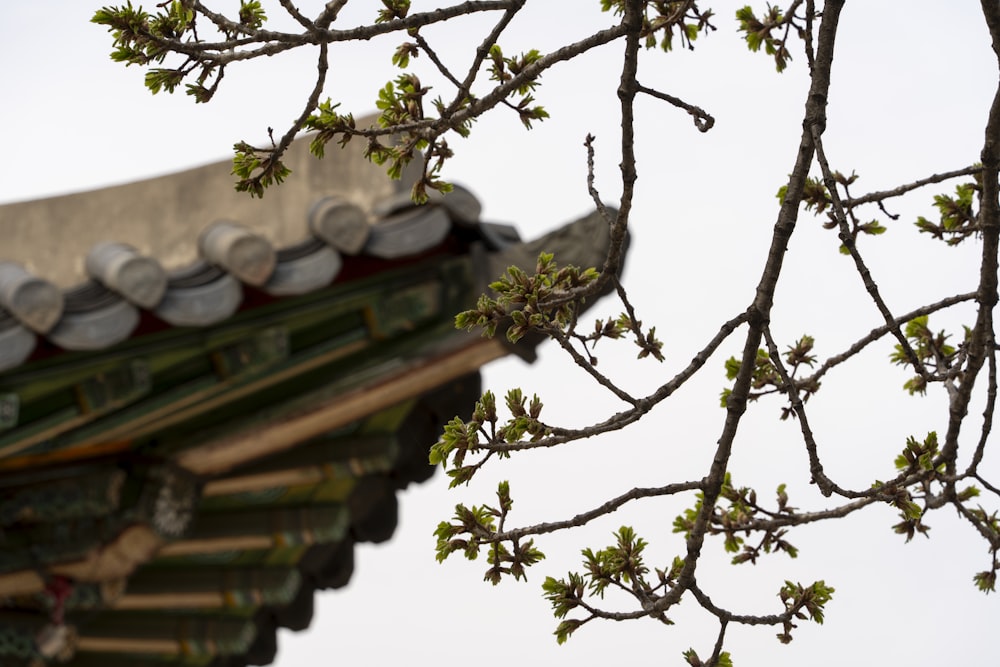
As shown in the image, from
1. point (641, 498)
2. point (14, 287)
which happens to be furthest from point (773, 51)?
point (14, 287)

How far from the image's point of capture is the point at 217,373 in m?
4.80

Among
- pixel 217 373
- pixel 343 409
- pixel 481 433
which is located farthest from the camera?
pixel 343 409

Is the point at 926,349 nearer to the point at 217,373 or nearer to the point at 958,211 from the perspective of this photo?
the point at 958,211

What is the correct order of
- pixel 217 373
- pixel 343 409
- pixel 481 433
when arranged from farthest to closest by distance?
pixel 343 409 → pixel 217 373 → pixel 481 433

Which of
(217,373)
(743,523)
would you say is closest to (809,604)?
(743,523)

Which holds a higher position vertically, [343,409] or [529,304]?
[343,409]

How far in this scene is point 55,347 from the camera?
14.0 ft

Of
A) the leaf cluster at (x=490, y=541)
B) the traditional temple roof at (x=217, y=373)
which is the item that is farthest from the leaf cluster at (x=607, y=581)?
the traditional temple roof at (x=217, y=373)

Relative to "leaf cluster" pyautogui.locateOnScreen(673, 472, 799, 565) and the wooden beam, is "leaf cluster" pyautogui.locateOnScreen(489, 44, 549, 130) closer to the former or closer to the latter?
"leaf cluster" pyautogui.locateOnScreen(673, 472, 799, 565)

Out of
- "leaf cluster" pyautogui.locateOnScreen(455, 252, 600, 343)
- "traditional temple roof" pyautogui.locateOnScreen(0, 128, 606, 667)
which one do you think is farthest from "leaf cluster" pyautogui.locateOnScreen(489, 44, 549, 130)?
"traditional temple roof" pyautogui.locateOnScreen(0, 128, 606, 667)

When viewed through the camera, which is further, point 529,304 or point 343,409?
point 343,409

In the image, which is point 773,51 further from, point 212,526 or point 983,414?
point 212,526

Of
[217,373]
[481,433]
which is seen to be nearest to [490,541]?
[481,433]

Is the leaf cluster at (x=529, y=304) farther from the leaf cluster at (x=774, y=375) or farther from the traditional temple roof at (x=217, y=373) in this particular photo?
the traditional temple roof at (x=217, y=373)
